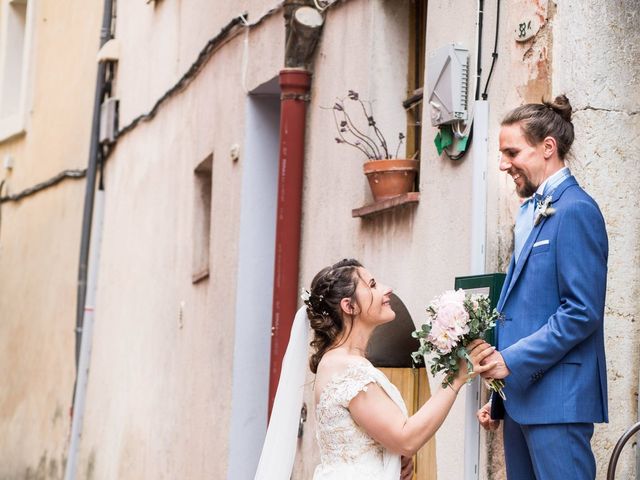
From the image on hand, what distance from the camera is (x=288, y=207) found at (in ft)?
27.5

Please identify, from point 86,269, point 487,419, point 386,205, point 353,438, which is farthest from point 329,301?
point 86,269

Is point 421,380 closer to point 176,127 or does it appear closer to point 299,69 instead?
point 299,69

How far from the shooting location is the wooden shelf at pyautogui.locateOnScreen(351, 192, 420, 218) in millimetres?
6578

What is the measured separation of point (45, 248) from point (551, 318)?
11981 mm

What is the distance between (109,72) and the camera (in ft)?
46.2

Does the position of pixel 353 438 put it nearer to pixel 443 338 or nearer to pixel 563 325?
pixel 443 338

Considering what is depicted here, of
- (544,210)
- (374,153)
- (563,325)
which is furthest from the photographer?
(374,153)

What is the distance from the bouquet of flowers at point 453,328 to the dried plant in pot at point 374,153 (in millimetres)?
2374

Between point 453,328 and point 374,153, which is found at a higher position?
point 374,153

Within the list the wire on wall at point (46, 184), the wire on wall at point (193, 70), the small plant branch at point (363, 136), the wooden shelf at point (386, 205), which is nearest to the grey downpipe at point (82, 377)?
the wire on wall at point (46, 184)

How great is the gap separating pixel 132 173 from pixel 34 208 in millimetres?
3776

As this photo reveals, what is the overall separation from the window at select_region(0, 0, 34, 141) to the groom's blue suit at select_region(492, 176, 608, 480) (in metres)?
13.4

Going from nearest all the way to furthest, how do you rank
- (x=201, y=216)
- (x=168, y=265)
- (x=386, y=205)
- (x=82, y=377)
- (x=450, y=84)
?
1. (x=450, y=84)
2. (x=386, y=205)
3. (x=201, y=216)
4. (x=168, y=265)
5. (x=82, y=377)

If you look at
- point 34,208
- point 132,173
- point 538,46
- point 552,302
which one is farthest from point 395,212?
point 34,208
